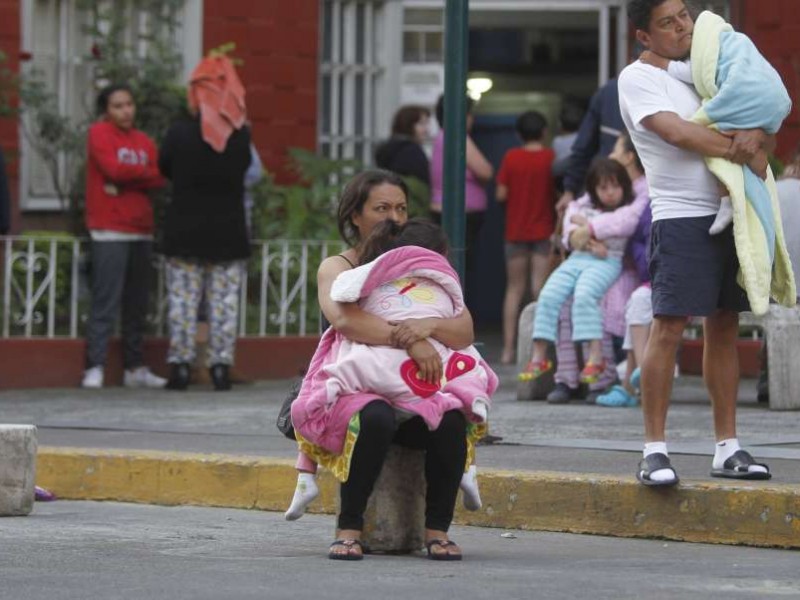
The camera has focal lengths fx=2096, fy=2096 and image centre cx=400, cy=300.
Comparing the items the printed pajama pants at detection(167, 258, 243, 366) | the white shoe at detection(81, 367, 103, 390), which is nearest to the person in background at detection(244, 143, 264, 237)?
the printed pajama pants at detection(167, 258, 243, 366)

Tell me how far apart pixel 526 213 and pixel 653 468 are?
7.50 metres

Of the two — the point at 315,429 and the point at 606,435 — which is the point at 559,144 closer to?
the point at 606,435

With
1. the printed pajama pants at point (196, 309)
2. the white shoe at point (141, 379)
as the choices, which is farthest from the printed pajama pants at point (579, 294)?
the white shoe at point (141, 379)

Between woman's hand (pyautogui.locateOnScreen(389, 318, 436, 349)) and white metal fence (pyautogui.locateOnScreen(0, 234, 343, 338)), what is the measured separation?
21.6 ft

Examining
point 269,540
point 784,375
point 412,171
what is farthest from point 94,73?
point 269,540

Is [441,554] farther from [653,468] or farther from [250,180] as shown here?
[250,180]

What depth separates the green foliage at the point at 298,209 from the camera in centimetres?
1385

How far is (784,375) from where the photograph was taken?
10.6 metres

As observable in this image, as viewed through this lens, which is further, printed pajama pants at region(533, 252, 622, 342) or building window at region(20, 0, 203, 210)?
building window at region(20, 0, 203, 210)

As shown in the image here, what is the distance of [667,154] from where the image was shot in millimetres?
7266

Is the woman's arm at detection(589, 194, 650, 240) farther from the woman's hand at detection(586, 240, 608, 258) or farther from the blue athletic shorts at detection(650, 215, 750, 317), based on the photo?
the blue athletic shorts at detection(650, 215, 750, 317)

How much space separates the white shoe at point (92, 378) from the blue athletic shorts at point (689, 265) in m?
6.29

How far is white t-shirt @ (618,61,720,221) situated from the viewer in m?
7.23

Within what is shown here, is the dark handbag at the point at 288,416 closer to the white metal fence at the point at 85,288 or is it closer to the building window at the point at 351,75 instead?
the white metal fence at the point at 85,288
